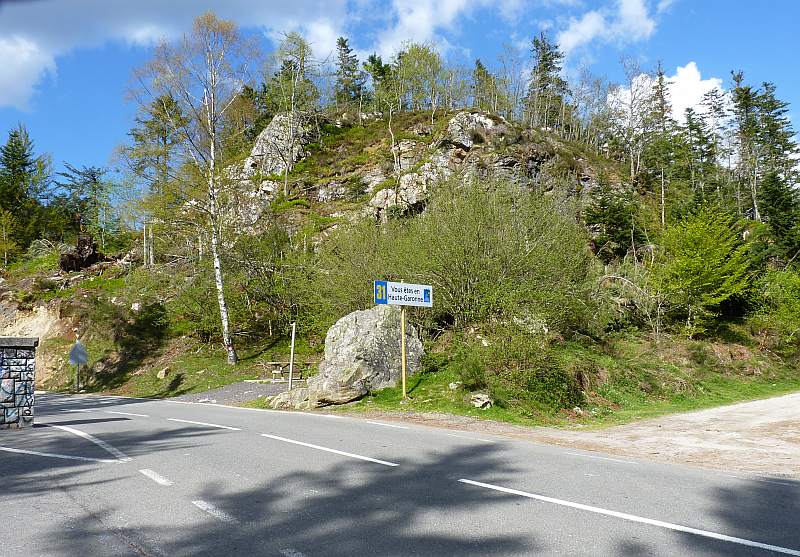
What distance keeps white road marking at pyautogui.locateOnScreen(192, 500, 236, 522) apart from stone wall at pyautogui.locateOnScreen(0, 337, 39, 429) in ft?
26.7

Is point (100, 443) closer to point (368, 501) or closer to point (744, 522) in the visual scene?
point (368, 501)

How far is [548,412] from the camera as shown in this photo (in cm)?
1527

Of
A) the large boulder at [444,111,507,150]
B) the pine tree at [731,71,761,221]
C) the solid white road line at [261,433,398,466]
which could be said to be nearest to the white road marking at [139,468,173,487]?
the solid white road line at [261,433,398,466]

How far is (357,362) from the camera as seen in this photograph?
55.5 feet

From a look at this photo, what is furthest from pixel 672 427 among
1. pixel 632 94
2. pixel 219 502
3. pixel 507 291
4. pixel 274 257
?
pixel 632 94

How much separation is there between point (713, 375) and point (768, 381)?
387 centimetres

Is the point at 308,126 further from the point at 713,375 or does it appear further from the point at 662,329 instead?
the point at 713,375

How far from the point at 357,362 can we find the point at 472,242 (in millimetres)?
6535

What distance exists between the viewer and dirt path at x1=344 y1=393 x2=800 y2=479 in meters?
9.10

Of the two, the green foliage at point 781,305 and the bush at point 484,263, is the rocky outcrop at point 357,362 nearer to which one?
the bush at point 484,263

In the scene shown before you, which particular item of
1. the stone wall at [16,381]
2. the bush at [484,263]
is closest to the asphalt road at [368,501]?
the stone wall at [16,381]

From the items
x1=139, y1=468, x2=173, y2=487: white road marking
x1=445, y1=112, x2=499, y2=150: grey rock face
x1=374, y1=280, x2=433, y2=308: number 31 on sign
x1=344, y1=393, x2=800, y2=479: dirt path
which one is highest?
x1=445, y1=112, x2=499, y2=150: grey rock face

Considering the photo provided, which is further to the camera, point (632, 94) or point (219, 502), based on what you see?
point (632, 94)

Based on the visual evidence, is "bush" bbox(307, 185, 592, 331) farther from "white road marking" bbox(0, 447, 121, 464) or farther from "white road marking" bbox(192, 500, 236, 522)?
"white road marking" bbox(192, 500, 236, 522)
